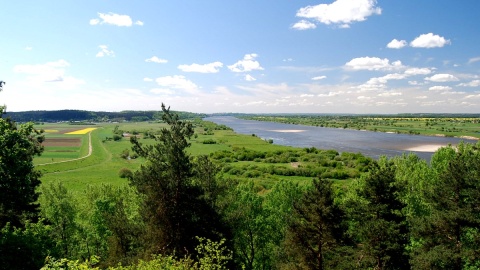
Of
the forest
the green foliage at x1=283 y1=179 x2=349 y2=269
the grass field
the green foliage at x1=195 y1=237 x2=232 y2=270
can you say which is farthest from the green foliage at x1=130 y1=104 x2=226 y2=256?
the grass field

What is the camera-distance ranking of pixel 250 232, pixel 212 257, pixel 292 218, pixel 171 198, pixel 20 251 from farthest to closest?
1. pixel 250 232
2. pixel 292 218
3. pixel 171 198
4. pixel 20 251
5. pixel 212 257

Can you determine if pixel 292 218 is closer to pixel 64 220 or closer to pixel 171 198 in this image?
pixel 171 198

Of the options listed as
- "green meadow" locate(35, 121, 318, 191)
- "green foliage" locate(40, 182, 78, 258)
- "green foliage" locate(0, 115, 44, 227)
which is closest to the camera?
"green foliage" locate(0, 115, 44, 227)

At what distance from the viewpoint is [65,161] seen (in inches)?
3509

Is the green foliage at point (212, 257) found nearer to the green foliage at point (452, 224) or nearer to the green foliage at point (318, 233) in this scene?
the green foliage at point (318, 233)

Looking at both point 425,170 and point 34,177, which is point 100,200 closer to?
point 34,177

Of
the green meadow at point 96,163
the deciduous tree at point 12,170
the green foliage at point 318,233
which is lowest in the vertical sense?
the green meadow at point 96,163

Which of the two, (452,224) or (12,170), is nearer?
(12,170)

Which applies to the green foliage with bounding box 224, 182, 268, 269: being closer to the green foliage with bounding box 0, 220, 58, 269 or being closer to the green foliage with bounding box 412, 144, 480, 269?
the green foliage with bounding box 412, 144, 480, 269

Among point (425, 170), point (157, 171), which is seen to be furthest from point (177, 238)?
point (425, 170)

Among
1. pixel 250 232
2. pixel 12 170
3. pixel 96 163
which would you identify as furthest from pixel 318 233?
pixel 96 163

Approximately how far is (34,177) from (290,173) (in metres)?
57.3

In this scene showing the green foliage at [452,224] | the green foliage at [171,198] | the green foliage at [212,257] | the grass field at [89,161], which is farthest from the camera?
the grass field at [89,161]

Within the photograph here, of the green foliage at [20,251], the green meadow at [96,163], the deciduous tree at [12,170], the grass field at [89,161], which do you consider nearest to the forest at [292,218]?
the deciduous tree at [12,170]
